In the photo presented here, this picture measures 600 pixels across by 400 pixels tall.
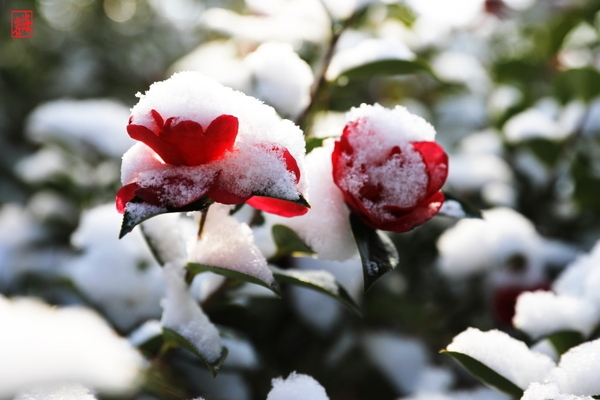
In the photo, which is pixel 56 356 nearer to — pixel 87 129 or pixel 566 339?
pixel 566 339

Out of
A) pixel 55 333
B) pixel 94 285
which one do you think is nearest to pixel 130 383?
pixel 55 333

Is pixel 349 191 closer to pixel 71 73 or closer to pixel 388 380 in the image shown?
pixel 388 380

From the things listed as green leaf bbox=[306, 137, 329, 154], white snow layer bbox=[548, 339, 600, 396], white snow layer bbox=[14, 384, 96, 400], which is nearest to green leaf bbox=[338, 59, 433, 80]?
green leaf bbox=[306, 137, 329, 154]

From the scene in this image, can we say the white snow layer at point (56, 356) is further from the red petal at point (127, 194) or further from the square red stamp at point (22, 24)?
the square red stamp at point (22, 24)

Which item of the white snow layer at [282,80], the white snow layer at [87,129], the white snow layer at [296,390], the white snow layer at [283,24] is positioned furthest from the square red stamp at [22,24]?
the white snow layer at [296,390]

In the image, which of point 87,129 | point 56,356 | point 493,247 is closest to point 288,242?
point 56,356

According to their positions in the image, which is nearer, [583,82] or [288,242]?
[288,242]

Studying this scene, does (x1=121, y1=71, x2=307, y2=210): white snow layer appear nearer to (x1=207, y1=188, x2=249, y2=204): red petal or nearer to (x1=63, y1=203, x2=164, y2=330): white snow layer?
(x1=207, y1=188, x2=249, y2=204): red petal
